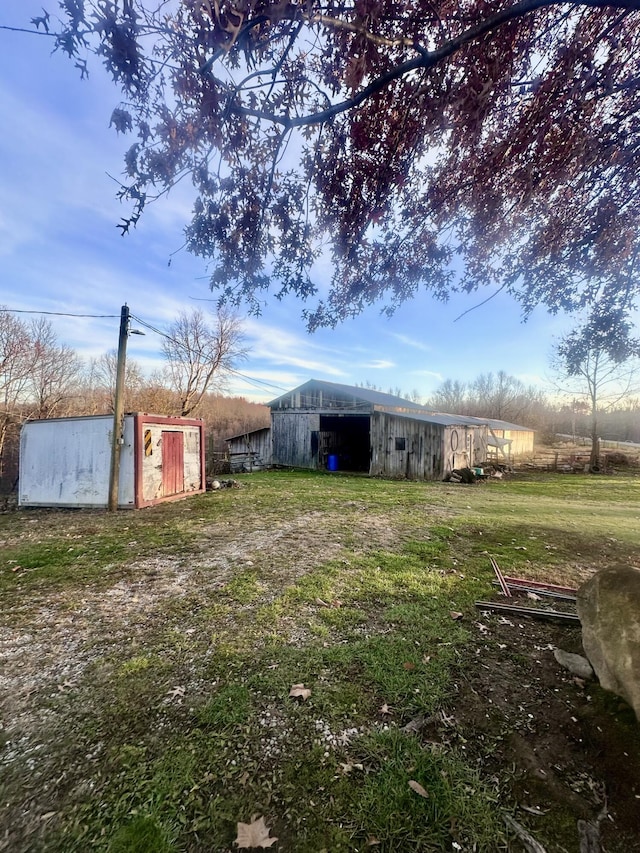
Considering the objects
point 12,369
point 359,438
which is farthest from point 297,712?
point 12,369

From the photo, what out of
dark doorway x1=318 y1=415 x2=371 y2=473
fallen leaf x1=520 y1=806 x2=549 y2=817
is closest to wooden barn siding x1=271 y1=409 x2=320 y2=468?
dark doorway x1=318 y1=415 x2=371 y2=473

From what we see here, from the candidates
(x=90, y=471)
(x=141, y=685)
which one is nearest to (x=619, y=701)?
(x=141, y=685)

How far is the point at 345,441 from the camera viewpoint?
20219mm

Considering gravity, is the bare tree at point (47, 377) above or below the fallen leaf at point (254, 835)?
above

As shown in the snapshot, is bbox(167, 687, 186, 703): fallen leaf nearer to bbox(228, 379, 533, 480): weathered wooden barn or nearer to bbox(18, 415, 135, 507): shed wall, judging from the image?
bbox(18, 415, 135, 507): shed wall

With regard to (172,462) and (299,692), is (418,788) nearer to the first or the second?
(299,692)

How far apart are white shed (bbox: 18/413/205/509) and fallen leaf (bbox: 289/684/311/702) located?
7.86m

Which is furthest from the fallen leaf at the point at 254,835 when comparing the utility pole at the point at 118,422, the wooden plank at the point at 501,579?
the utility pole at the point at 118,422

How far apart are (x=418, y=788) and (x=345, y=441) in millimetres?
18540

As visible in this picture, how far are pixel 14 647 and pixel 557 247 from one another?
22.9 ft

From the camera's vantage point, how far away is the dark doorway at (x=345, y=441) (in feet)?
60.4

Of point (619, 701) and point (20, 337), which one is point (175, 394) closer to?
point (20, 337)

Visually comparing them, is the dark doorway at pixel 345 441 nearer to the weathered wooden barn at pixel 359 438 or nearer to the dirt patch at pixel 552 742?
the weathered wooden barn at pixel 359 438

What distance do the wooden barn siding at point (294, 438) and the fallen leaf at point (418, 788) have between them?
1650cm
